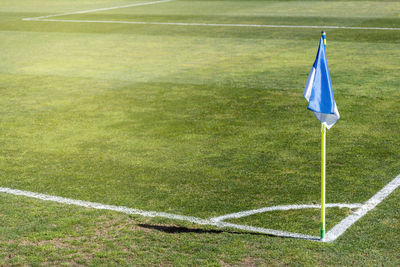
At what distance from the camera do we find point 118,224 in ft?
21.7

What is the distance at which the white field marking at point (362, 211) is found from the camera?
20.5 feet

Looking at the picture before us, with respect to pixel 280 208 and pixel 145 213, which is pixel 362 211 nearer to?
pixel 280 208

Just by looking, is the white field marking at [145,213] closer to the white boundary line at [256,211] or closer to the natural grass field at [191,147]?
A: the white boundary line at [256,211]

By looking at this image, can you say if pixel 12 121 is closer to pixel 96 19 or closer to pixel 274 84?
pixel 274 84

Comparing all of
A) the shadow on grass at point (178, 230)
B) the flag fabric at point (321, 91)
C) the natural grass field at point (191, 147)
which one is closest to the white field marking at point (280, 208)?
the natural grass field at point (191, 147)

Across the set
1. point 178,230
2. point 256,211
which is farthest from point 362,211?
point 178,230

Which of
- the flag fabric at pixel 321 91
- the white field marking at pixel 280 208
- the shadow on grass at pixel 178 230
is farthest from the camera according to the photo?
the white field marking at pixel 280 208

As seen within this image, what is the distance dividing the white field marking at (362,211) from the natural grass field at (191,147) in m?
0.09

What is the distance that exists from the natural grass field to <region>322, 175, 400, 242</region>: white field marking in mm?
87

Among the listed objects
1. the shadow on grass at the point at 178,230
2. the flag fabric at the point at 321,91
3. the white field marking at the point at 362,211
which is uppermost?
the flag fabric at the point at 321,91

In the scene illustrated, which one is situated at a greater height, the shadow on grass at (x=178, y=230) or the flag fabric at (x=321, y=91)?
the flag fabric at (x=321, y=91)

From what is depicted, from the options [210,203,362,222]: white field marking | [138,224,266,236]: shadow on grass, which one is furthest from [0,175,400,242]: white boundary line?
[138,224,266,236]: shadow on grass

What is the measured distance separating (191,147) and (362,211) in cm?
319

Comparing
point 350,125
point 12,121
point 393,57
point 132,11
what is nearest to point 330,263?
point 350,125
